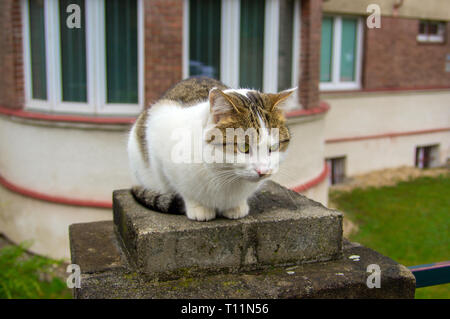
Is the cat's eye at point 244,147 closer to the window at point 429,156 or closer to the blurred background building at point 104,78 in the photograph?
the blurred background building at point 104,78

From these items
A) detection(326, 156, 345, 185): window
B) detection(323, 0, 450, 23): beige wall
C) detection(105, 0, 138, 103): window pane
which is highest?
detection(323, 0, 450, 23): beige wall

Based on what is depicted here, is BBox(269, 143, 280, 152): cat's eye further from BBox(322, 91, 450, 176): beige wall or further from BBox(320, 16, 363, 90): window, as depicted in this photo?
BBox(320, 16, 363, 90): window

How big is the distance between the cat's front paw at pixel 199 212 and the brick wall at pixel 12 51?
16.4 feet

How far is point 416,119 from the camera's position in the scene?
11164mm

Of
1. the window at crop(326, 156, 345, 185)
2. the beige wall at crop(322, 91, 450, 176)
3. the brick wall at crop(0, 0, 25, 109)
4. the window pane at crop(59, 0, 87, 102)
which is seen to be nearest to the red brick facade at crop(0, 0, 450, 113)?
the brick wall at crop(0, 0, 25, 109)

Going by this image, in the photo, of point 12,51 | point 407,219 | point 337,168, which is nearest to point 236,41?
point 12,51

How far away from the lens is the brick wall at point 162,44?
543 centimetres

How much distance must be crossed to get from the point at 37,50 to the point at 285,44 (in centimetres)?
332

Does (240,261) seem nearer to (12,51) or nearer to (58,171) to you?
(58,171)

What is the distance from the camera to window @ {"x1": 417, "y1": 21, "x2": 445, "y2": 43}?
1104 centimetres

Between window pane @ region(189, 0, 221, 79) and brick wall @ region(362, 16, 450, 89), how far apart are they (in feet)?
17.3

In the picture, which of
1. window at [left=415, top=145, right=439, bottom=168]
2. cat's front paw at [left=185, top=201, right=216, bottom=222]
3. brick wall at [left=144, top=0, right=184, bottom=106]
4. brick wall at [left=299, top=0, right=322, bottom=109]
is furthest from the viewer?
window at [left=415, top=145, right=439, bottom=168]

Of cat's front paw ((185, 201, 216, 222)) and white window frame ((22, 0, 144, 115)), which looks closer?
cat's front paw ((185, 201, 216, 222))
